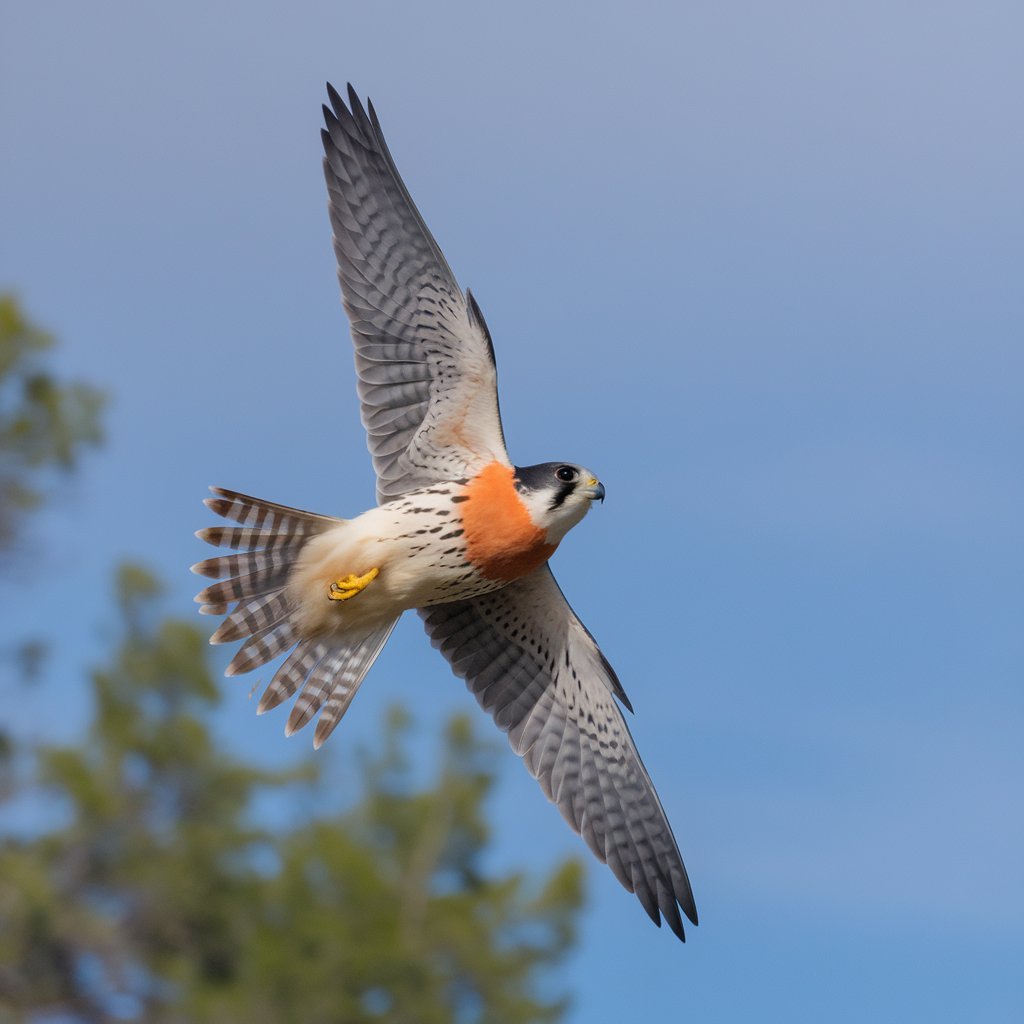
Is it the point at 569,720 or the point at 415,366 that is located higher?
the point at 415,366

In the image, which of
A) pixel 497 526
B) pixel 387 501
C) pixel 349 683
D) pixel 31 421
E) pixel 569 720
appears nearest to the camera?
pixel 497 526

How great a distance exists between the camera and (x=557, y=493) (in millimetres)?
5902

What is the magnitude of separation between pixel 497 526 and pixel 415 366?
714 millimetres

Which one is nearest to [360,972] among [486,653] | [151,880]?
[151,880]

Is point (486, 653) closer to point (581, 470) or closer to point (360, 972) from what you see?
point (581, 470)

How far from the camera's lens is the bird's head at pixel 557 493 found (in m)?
5.91

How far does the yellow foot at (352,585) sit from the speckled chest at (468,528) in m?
0.16

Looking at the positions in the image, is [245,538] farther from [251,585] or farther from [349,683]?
[349,683]

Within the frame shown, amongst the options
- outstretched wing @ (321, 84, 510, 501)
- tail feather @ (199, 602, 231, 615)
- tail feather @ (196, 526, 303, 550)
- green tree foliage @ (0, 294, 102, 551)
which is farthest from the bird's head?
green tree foliage @ (0, 294, 102, 551)

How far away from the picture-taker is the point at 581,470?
5977 mm

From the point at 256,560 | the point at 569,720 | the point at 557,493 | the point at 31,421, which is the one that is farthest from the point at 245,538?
the point at 31,421

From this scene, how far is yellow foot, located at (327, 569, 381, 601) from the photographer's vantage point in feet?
19.6

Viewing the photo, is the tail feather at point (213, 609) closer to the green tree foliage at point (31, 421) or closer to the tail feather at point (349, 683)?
the tail feather at point (349, 683)

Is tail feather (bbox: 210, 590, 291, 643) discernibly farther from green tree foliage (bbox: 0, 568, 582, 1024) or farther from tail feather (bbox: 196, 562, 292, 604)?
green tree foliage (bbox: 0, 568, 582, 1024)
